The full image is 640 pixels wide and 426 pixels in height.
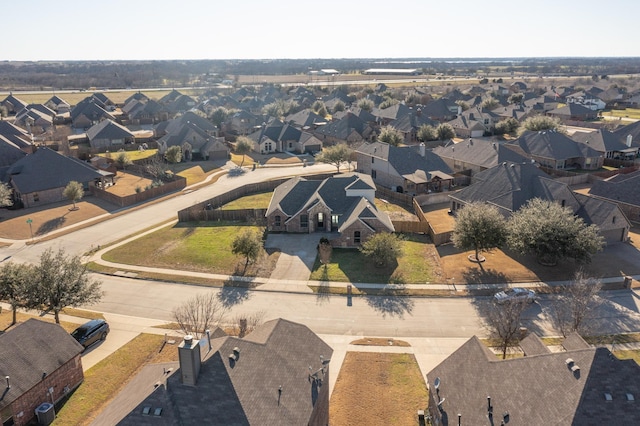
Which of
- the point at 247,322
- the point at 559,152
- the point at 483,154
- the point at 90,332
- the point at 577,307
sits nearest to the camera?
the point at 577,307

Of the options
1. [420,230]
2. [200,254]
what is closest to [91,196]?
[200,254]

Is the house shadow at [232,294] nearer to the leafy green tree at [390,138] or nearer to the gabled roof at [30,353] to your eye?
the gabled roof at [30,353]

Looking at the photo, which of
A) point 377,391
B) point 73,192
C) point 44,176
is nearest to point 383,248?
point 377,391

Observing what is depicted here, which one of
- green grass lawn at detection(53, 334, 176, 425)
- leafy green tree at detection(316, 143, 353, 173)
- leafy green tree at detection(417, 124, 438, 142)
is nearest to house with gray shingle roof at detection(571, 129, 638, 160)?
leafy green tree at detection(417, 124, 438, 142)

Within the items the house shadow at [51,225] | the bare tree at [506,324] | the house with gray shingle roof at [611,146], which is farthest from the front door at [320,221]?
the house with gray shingle roof at [611,146]

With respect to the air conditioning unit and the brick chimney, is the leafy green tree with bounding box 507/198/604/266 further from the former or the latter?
the air conditioning unit

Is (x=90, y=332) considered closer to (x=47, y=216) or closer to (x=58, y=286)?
(x=58, y=286)
